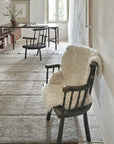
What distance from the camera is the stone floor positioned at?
7.57 ft

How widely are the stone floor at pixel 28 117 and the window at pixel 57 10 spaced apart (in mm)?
5064

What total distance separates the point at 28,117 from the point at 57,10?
23.9ft

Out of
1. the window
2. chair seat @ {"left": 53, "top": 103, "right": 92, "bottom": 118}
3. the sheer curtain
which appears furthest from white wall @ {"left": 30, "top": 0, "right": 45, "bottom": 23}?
chair seat @ {"left": 53, "top": 103, "right": 92, "bottom": 118}

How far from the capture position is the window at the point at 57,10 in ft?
30.5

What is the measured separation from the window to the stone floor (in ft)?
16.6

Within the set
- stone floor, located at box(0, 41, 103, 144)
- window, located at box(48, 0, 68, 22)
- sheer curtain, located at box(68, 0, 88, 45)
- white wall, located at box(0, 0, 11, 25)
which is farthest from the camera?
window, located at box(48, 0, 68, 22)

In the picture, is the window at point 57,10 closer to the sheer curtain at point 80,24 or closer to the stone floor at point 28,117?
the sheer curtain at point 80,24

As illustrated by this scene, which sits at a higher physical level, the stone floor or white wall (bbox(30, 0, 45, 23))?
white wall (bbox(30, 0, 45, 23))

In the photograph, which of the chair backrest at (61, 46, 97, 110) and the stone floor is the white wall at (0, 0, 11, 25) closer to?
the stone floor

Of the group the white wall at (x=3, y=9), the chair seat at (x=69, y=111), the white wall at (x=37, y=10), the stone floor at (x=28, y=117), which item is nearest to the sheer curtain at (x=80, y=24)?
the stone floor at (x=28, y=117)

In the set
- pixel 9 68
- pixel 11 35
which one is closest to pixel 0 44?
pixel 11 35

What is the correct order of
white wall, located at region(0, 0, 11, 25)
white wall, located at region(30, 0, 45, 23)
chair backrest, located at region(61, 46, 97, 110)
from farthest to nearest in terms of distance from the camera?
1. white wall, located at region(30, 0, 45, 23)
2. white wall, located at region(0, 0, 11, 25)
3. chair backrest, located at region(61, 46, 97, 110)

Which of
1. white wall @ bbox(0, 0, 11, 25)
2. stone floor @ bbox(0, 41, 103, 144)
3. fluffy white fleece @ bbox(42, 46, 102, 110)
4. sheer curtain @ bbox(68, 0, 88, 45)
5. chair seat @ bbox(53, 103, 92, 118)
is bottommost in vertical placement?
stone floor @ bbox(0, 41, 103, 144)

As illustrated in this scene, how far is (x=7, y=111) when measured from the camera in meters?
2.89
